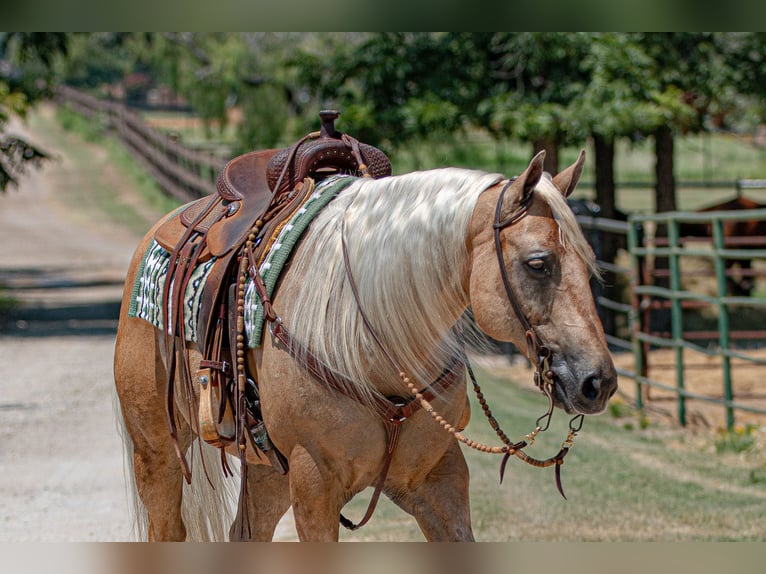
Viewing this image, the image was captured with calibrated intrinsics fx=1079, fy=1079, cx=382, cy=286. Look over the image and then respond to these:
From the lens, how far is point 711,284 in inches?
700

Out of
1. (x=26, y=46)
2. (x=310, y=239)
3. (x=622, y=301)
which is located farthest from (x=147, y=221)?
(x=310, y=239)

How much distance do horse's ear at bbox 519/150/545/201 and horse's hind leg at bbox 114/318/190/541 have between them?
194 centimetres

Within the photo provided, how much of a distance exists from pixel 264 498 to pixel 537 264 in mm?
1763

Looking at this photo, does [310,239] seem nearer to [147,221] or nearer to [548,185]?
[548,185]

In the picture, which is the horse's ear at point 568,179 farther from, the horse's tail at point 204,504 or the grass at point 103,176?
the grass at point 103,176

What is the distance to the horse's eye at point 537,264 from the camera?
2.93 metres

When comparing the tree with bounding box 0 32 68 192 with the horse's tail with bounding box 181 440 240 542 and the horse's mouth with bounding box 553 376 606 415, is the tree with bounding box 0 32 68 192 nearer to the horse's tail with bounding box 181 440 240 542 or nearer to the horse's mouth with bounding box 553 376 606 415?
the horse's tail with bounding box 181 440 240 542

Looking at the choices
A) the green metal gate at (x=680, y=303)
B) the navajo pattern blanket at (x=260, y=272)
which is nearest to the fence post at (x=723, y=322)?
the green metal gate at (x=680, y=303)

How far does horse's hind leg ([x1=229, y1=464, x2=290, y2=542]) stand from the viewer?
13.6 ft

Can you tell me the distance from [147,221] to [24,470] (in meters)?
18.4

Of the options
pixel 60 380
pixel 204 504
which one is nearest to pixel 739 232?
pixel 60 380

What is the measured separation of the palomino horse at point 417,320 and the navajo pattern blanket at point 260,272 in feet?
0.13

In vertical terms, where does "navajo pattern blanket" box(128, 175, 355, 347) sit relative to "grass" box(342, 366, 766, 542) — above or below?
above

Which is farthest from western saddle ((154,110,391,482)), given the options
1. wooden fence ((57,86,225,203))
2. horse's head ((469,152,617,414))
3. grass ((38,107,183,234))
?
grass ((38,107,183,234))
